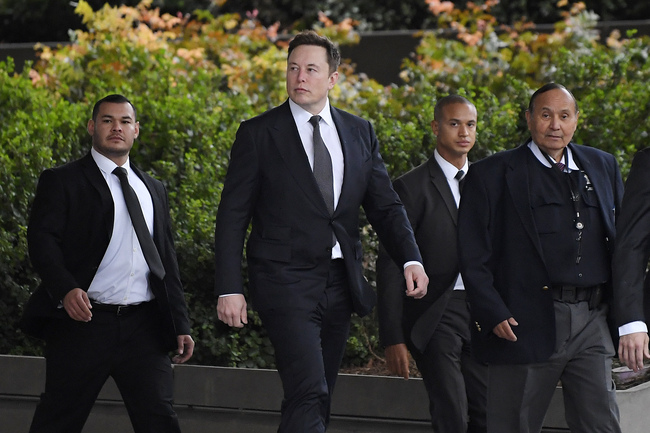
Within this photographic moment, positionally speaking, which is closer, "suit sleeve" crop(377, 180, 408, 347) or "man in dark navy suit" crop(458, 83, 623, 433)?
"man in dark navy suit" crop(458, 83, 623, 433)

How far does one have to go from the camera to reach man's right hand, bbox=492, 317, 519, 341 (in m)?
5.41

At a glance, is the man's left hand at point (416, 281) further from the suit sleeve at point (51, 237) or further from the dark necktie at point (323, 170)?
the suit sleeve at point (51, 237)

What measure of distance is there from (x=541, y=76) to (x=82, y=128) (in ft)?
14.3

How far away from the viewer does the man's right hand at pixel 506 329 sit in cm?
541

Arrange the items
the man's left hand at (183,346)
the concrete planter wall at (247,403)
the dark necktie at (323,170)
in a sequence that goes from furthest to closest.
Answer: the concrete planter wall at (247,403)
the man's left hand at (183,346)
the dark necktie at (323,170)

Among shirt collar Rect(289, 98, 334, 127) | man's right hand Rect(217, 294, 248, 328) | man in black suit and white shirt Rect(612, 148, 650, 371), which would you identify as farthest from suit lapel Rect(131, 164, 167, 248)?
man in black suit and white shirt Rect(612, 148, 650, 371)

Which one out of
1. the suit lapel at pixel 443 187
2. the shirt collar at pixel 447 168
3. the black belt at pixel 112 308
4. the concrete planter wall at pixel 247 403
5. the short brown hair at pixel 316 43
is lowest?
the concrete planter wall at pixel 247 403

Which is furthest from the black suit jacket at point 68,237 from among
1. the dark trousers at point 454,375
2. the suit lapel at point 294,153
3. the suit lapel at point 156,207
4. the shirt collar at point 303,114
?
the dark trousers at point 454,375

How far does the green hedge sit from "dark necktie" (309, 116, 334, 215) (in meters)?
2.39

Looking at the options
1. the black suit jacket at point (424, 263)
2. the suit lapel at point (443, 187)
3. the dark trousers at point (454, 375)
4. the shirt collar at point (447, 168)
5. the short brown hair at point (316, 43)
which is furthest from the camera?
the shirt collar at point (447, 168)

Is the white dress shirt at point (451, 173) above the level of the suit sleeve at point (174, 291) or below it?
above

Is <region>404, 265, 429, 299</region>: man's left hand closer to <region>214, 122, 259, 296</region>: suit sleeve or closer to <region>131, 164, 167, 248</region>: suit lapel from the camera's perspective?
<region>214, 122, 259, 296</region>: suit sleeve

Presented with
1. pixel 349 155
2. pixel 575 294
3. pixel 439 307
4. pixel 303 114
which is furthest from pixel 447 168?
pixel 575 294

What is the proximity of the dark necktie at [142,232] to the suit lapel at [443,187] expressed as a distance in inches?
64.3
